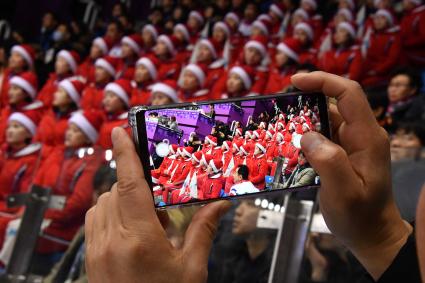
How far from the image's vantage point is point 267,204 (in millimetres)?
1682

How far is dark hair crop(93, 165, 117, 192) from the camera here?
209 cm

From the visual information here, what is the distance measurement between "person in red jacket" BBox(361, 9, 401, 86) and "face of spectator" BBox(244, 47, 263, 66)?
0.99 metres

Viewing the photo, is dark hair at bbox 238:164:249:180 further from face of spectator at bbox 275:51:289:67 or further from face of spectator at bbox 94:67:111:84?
face of spectator at bbox 94:67:111:84

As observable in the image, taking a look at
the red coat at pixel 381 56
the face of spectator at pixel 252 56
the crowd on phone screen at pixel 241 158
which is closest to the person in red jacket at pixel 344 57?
the red coat at pixel 381 56

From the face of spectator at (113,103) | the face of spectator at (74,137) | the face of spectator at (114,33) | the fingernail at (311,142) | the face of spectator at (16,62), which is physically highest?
the face of spectator at (114,33)

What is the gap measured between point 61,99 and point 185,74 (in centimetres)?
112

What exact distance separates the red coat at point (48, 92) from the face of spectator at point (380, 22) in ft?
10.2

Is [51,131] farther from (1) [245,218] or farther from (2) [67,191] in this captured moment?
(1) [245,218]

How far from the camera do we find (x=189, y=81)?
5.59m

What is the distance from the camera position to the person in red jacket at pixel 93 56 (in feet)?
22.2

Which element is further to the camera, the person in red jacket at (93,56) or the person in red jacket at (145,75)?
the person in red jacket at (93,56)

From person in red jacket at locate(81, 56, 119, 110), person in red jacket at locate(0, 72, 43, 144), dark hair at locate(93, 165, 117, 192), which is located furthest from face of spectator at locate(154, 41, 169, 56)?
dark hair at locate(93, 165, 117, 192)

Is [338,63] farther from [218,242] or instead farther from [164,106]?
[164,106]

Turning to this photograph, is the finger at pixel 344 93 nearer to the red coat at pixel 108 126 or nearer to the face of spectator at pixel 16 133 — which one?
the red coat at pixel 108 126
